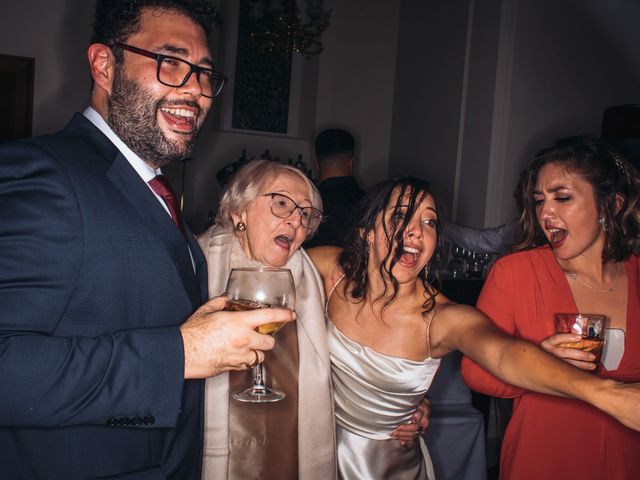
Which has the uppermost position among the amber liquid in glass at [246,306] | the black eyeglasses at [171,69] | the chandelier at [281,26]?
the chandelier at [281,26]

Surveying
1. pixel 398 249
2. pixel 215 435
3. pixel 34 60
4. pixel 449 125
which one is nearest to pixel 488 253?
pixel 449 125

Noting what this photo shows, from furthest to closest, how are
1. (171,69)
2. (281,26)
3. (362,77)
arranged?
(362,77)
(281,26)
(171,69)

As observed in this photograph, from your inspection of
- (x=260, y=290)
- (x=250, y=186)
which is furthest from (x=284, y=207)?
(x=260, y=290)

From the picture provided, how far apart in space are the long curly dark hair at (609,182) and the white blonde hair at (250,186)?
3.10 ft

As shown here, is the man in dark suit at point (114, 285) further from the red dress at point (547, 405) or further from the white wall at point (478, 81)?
the white wall at point (478, 81)

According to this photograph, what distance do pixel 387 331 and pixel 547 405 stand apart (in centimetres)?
60

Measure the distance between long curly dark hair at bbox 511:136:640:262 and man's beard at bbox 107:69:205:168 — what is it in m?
1.47

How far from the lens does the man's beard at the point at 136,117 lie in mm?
1274

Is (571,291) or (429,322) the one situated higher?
(571,291)

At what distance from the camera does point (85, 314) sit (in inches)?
41.3

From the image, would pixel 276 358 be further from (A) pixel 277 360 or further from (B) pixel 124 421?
(B) pixel 124 421

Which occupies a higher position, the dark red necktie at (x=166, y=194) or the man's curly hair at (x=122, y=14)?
the man's curly hair at (x=122, y=14)

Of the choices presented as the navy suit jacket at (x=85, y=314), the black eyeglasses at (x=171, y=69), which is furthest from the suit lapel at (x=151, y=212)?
the black eyeglasses at (x=171, y=69)

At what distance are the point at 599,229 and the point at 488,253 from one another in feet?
9.31
